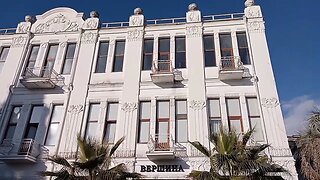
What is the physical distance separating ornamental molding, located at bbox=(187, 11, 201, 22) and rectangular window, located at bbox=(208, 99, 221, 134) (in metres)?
5.61

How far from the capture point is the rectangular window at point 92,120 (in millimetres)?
15453

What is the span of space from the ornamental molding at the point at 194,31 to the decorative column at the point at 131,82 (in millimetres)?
2968

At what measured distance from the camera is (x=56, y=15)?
19797mm

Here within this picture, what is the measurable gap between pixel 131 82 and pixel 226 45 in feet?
20.4

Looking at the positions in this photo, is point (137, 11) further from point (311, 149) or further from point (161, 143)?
point (311, 149)

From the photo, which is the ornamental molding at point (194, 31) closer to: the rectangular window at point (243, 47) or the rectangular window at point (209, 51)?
the rectangular window at point (209, 51)

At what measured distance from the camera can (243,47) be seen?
1697cm

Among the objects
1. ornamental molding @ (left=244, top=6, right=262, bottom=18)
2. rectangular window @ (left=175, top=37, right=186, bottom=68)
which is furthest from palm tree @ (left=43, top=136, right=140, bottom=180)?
ornamental molding @ (left=244, top=6, right=262, bottom=18)

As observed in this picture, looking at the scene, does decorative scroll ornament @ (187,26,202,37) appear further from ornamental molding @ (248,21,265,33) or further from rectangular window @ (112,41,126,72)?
rectangular window @ (112,41,126,72)

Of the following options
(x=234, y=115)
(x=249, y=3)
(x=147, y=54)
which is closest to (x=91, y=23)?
(x=147, y=54)

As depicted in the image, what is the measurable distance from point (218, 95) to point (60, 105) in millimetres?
9064

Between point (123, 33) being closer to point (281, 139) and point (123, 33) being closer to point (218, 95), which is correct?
point (218, 95)

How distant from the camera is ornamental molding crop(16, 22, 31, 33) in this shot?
19388mm

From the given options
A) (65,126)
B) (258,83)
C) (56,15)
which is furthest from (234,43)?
(56,15)
